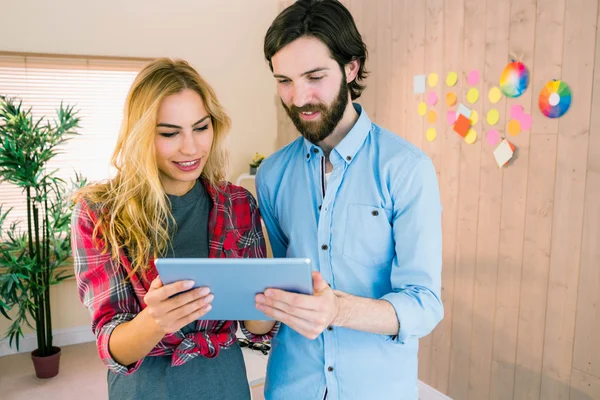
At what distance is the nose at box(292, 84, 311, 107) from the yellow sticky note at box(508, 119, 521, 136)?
4.65 ft

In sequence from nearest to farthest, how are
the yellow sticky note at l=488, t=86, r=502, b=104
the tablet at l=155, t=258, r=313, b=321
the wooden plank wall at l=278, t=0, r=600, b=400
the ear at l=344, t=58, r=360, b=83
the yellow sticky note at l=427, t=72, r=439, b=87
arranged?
the tablet at l=155, t=258, r=313, b=321
the ear at l=344, t=58, r=360, b=83
the wooden plank wall at l=278, t=0, r=600, b=400
the yellow sticky note at l=488, t=86, r=502, b=104
the yellow sticky note at l=427, t=72, r=439, b=87

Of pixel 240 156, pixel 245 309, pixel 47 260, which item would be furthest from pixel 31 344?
pixel 245 309

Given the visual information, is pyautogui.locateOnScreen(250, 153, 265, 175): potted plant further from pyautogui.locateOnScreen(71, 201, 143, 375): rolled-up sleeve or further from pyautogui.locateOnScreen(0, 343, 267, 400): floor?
pyautogui.locateOnScreen(71, 201, 143, 375): rolled-up sleeve

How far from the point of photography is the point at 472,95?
2.60 meters

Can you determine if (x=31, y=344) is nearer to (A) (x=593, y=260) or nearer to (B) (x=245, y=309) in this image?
(B) (x=245, y=309)

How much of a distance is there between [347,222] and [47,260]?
2.92 m

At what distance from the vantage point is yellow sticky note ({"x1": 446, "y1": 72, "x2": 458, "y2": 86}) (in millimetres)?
2693

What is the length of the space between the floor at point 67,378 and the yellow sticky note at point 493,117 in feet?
6.08

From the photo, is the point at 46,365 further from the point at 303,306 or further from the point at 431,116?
the point at 303,306

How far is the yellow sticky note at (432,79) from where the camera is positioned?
283cm

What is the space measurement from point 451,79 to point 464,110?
7.7 inches

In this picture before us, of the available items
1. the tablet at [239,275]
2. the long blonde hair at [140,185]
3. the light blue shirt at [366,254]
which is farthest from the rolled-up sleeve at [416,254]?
the long blonde hair at [140,185]

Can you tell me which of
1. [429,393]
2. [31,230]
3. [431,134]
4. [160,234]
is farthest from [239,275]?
[31,230]

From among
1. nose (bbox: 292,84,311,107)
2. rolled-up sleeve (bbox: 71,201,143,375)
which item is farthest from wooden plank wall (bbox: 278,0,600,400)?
rolled-up sleeve (bbox: 71,201,143,375)
